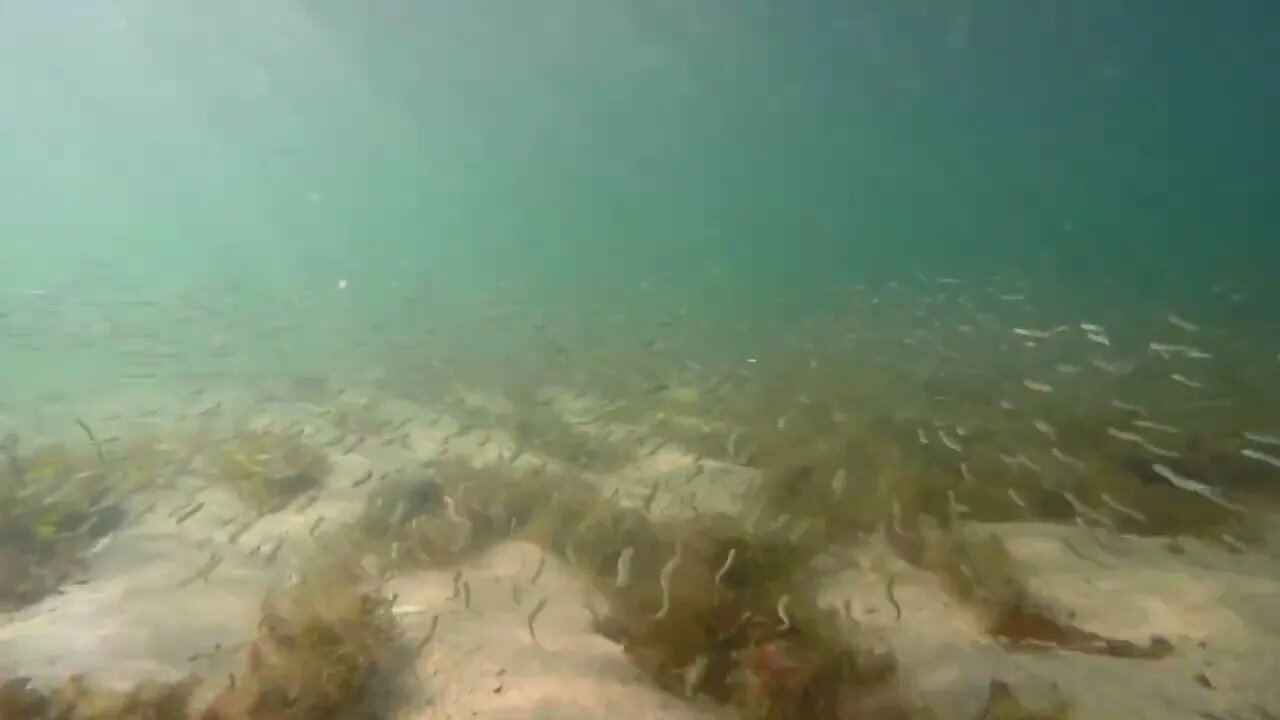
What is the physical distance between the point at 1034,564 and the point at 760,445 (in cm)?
210

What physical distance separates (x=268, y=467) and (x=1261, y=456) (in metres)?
5.79

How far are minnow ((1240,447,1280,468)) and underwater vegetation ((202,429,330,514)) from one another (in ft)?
17.5

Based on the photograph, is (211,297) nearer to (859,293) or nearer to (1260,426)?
(859,293)

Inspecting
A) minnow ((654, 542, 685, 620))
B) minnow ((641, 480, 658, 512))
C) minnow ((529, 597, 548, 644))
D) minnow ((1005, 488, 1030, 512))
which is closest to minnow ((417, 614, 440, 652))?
minnow ((529, 597, 548, 644))

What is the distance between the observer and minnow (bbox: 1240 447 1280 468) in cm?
448

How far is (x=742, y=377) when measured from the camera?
761 cm

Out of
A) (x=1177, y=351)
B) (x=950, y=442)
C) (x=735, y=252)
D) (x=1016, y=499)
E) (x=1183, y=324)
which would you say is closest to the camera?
(x=1016, y=499)

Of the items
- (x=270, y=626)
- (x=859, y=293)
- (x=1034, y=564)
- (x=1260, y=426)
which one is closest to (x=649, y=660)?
(x=270, y=626)

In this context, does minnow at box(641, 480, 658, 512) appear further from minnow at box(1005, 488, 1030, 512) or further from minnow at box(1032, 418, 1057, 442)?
minnow at box(1032, 418, 1057, 442)

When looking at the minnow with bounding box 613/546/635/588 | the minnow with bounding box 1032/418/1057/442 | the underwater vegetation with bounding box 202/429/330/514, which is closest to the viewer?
the minnow with bounding box 613/546/635/588

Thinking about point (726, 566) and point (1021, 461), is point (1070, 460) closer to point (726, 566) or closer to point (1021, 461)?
point (1021, 461)

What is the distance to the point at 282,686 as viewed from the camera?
2812 millimetres

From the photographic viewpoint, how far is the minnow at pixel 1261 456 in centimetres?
448

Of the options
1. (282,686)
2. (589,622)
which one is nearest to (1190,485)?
(589,622)
